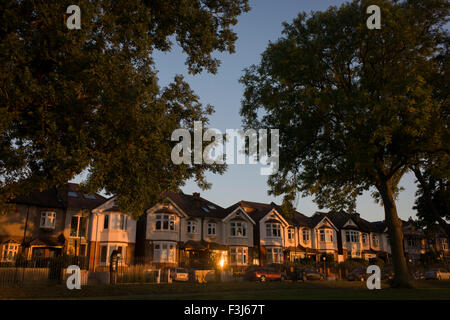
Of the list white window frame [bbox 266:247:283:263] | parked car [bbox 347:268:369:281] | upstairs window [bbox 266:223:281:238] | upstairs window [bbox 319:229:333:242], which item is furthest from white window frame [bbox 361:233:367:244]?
parked car [bbox 347:268:369:281]

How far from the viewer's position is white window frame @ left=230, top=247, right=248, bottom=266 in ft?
169

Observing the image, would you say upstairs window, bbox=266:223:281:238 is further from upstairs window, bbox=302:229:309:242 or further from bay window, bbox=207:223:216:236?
bay window, bbox=207:223:216:236

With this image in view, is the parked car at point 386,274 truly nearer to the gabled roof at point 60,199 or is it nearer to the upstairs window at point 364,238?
the upstairs window at point 364,238

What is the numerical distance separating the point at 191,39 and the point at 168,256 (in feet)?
104

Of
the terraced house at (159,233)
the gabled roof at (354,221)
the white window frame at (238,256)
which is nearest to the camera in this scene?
the terraced house at (159,233)

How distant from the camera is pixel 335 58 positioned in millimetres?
22969

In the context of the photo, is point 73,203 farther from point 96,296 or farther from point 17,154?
point 17,154

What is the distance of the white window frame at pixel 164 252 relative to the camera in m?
44.4

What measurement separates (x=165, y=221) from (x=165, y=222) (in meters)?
0.14

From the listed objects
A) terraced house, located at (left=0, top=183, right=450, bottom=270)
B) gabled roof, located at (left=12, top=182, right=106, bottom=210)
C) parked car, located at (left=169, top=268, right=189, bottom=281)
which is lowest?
parked car, located at (left=169, top=268, right=189, bottom=281)

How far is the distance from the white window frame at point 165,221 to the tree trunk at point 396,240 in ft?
89.8

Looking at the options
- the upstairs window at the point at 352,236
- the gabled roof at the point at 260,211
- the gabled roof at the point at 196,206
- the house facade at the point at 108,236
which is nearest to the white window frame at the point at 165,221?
the gabled roof at the point at 196,206

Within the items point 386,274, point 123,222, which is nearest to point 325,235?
point 386,274

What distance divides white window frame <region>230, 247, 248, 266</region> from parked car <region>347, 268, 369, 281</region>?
16066 millimetres
